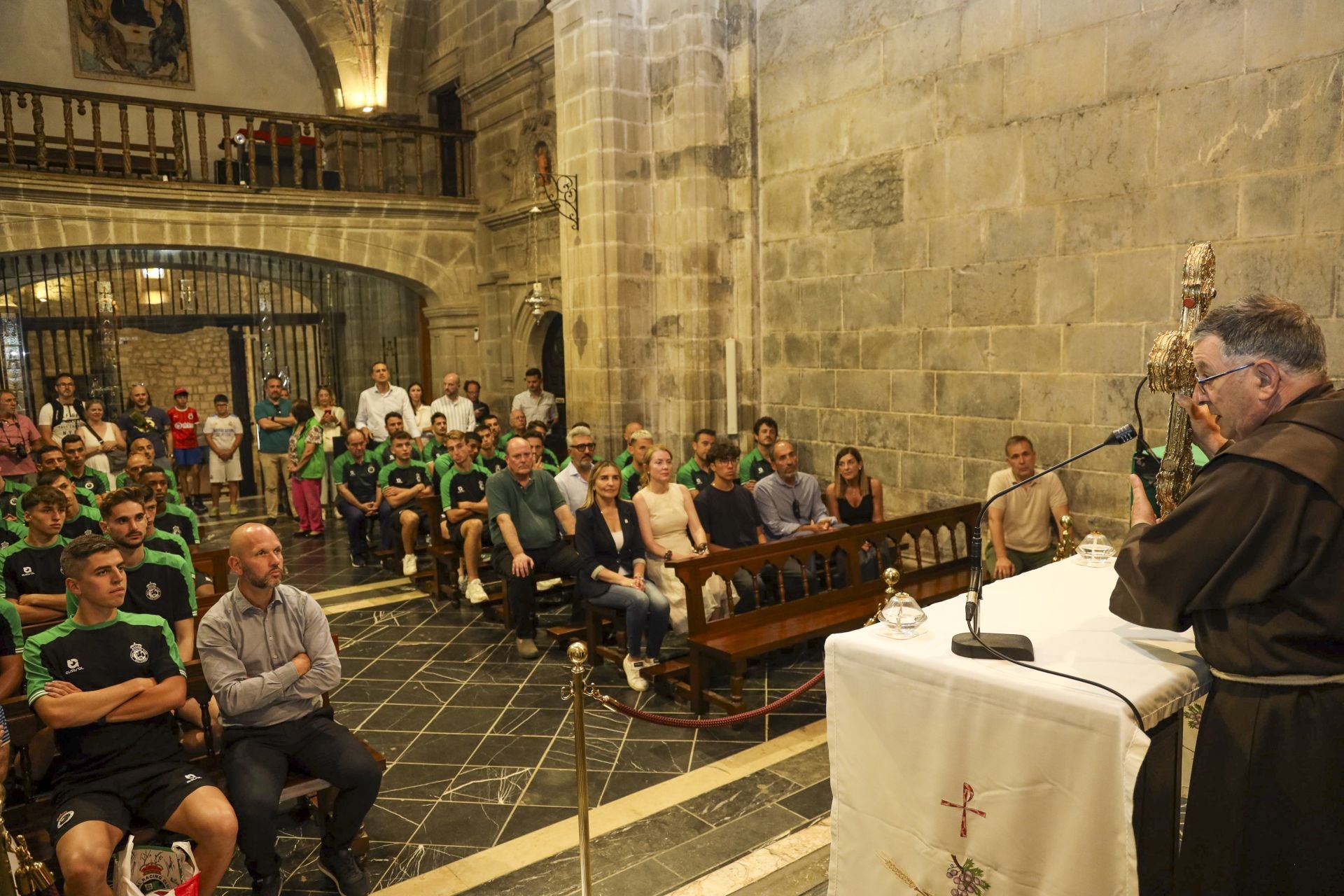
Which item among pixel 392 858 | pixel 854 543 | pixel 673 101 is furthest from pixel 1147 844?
pixel 673 101

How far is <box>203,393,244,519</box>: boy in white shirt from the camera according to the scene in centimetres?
1172

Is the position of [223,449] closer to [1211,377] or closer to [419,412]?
[419,412]

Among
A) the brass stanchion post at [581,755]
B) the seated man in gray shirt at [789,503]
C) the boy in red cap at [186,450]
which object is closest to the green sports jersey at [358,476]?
the boy in red cap at [186,450]

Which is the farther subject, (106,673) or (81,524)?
(81,524)

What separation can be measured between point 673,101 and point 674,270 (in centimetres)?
164

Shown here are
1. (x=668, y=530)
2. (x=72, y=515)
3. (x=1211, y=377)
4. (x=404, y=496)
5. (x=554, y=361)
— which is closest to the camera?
(x=1211, y=377)

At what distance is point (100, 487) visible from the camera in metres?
7.53

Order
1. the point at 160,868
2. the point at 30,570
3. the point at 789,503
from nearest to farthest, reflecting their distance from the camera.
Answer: the point at 160,868, the point at 30,570, the point at 789,503

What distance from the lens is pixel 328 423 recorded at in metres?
10.9

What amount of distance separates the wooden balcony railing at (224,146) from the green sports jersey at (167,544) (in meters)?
7.85

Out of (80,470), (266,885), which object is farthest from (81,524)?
(266,885)

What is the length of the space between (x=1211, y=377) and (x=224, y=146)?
1260 centimetres

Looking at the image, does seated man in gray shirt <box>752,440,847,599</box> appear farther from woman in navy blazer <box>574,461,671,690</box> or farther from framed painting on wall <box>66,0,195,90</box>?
framed painting on wall <box>66,0,195,90</box>

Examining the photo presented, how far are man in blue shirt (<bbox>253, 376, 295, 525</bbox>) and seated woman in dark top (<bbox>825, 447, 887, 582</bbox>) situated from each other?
22.8 feet
